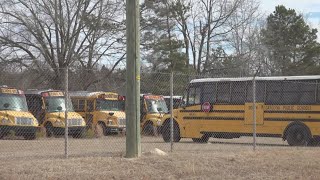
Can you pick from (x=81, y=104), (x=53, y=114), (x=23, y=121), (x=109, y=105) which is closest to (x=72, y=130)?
(x=53, y=114)

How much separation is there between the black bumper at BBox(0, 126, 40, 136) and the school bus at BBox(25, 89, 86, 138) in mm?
2240

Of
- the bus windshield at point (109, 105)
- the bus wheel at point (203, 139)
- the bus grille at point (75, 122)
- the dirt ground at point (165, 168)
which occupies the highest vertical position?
the bus windshield at point (109, 105)

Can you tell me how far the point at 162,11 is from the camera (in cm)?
5203

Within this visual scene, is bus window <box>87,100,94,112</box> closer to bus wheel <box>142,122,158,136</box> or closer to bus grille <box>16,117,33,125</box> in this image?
bus wheel <box>142,122,158,136</box>

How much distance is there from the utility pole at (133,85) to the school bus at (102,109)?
51.3ft

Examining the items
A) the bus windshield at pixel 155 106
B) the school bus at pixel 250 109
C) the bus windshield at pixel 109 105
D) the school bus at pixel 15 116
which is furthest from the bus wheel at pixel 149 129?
the school bus at pixel 15 116

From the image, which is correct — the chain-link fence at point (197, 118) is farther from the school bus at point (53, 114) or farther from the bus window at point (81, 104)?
the bus window at point (81, 104)

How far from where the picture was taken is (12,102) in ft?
78.2

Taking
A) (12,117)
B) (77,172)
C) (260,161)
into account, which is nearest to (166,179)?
(77,172)

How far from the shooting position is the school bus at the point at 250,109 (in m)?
20.7

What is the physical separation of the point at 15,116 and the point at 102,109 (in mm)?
6915

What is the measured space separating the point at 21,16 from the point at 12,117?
20.5 meters

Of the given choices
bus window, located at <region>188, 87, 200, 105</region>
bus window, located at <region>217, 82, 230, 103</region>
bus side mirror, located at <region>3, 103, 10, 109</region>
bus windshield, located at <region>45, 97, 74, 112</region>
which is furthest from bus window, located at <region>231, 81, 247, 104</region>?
bus side mirror, located at <region>3, 103, 10, 109</region>

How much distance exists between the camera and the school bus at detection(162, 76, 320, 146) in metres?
20.7
